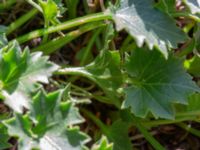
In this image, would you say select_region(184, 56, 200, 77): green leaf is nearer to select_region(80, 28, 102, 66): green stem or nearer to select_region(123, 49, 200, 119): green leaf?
select_region(123, 49, 200, 119): green leaf

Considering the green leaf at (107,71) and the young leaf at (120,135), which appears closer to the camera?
the green leaf at (107,71)

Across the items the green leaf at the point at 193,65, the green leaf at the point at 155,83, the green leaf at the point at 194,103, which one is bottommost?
the green leaf at the point at 194,103

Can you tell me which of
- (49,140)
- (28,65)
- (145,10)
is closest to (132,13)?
(145,10)

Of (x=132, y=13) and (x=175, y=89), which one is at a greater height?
(x=132, y=13)

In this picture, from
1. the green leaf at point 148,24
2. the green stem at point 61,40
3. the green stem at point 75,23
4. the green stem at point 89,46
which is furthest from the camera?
the green stem at point 89,46

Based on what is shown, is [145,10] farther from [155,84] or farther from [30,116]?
[30,116]

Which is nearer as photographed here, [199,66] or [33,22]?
[199,66]

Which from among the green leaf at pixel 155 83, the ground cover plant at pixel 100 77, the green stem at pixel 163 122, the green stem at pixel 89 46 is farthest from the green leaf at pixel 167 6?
the green stem at pixel 163 122

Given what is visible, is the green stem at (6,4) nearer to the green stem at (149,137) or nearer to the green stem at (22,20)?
the green stem at (22,20)
